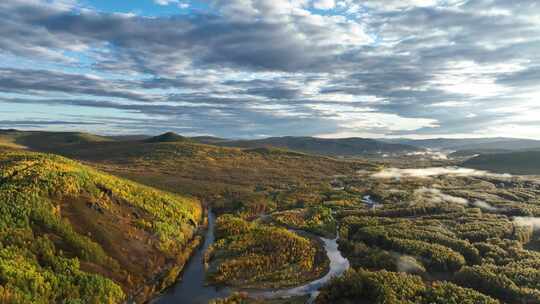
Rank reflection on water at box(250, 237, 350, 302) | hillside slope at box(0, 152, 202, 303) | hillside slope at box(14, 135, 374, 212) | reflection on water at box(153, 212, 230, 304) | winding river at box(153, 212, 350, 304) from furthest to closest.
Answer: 1. hillside slope at box(14, 135, 374, 212)
2. reflection on water at box(250, 237, 350, 302)
3. winding river at box(153, 212, 350, 304)
4. reflection on water at box(153, 212, 230, 304)
5. hillside slope at box(0, 152, 202, 303)

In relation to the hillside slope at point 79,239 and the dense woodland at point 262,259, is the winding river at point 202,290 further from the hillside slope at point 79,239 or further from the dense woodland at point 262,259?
the hillside slope at point 79,239

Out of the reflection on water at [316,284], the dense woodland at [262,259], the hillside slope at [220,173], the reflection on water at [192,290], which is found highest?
the hillside slope at [220,173]

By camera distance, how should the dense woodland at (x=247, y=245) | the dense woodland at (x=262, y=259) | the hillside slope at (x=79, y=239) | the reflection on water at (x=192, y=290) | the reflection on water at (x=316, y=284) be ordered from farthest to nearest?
the dense woodland at (x=262, y=259) < the reflection on water at (x=316, y=284) < the reflection on water at (x=192, y=290) < the dense woodland at (x=247, y=245) < the hillside slope at (x=79, y=239)

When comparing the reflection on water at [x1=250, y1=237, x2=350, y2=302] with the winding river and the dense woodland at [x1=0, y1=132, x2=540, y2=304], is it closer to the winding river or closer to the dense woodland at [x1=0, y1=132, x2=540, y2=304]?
the winding river

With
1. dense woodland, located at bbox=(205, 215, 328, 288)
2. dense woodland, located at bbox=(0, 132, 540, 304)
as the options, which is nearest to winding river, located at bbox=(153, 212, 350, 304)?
dense woodland, located at bbox=(205, 215, 328, 288)

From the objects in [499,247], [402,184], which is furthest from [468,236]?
[402,184]

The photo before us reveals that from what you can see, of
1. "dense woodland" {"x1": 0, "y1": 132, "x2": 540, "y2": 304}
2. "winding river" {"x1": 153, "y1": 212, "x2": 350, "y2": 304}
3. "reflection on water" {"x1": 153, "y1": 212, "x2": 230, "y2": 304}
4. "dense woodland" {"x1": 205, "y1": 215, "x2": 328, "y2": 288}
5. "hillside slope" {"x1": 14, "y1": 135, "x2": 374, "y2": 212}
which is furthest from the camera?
"hillside slope" {"x1": 14, "y1": 135, "x2": 374, "y2": 212}

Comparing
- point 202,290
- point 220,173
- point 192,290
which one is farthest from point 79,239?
point 220,173

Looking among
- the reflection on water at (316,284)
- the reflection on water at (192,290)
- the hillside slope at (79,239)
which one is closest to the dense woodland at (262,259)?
the reflection on water at (316,284)

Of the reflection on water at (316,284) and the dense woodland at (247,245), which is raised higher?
the dense woodland at (247,245)

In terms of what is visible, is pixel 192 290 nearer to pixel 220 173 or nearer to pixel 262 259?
pixel 262 259
